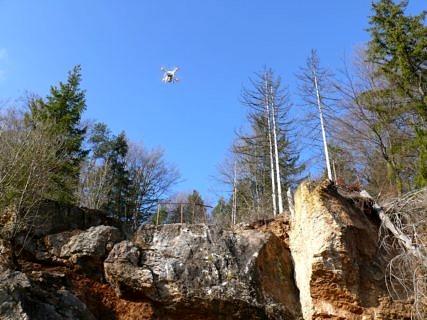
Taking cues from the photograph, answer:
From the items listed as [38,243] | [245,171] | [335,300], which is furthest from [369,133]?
[38,243]

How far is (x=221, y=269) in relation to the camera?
35.4 feet

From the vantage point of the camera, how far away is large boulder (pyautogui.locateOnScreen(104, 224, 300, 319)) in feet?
33.1

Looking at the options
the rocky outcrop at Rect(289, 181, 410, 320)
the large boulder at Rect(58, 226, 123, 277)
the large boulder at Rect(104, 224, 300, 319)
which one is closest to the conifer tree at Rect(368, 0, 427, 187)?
the rocky outcrop at Rect(289, 181, 410, 320)

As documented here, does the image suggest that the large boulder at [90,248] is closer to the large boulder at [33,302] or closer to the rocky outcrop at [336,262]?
the large boulder at [33,302]

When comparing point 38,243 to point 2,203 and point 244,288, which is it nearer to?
point 2,203

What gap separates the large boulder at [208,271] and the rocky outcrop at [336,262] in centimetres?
64

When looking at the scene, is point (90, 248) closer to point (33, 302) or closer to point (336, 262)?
point (33, 302)

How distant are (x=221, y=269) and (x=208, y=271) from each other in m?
0.34

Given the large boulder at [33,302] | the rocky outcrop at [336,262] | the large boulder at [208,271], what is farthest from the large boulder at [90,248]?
the rocky outcrop at [336,262]

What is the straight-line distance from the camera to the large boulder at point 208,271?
33.1 feet

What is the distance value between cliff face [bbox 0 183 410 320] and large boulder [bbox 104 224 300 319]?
0.02 meters

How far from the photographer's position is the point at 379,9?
18.4m

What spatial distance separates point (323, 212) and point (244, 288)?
2714 millimetres

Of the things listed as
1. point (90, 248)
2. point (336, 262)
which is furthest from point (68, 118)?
point (336, 262)
